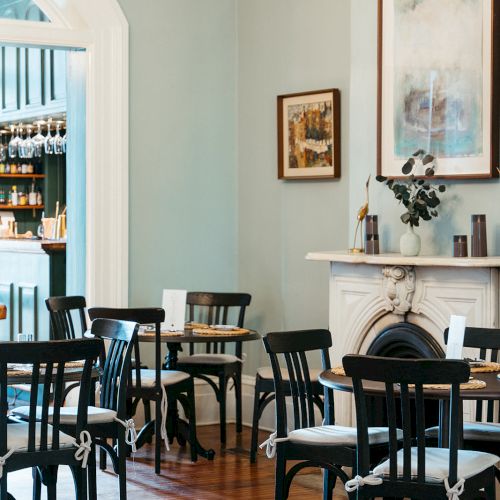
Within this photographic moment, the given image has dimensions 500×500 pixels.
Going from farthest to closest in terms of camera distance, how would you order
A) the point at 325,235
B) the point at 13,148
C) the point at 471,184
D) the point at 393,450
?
1. the point at 13,148
2. the point at 325,235
3. the point at 471,184
4. the point at 393,450

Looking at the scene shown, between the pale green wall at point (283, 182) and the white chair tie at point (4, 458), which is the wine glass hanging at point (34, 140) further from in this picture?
the white chair tie at point (4, 458)

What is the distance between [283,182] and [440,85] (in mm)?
1714

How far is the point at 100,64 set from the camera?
7055mm

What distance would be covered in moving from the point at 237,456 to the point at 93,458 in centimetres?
213

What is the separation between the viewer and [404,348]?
5.80 meters

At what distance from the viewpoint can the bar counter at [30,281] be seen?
8125 mm

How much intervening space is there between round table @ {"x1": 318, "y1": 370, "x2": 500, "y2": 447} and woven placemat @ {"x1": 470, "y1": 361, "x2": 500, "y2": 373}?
0.03 meters

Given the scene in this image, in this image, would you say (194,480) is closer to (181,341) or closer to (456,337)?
(181,341)

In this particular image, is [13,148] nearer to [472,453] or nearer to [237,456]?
[237,456]

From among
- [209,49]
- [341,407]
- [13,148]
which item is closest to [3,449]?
[341,407]

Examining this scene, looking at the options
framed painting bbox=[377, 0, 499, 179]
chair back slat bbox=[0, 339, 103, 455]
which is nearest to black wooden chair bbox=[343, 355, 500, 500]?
chair back slat bbox=[0, 339, 103, 455]

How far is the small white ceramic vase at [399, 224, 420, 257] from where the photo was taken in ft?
18.7

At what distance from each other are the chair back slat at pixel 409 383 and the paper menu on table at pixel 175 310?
2745 mm

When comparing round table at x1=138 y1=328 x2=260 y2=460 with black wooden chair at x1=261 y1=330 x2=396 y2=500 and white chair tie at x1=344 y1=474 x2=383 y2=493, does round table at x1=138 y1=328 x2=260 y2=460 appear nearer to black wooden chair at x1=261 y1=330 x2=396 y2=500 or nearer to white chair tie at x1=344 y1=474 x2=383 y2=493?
black wooden chair at x1=261 y1=330 x2=396 y2=500
